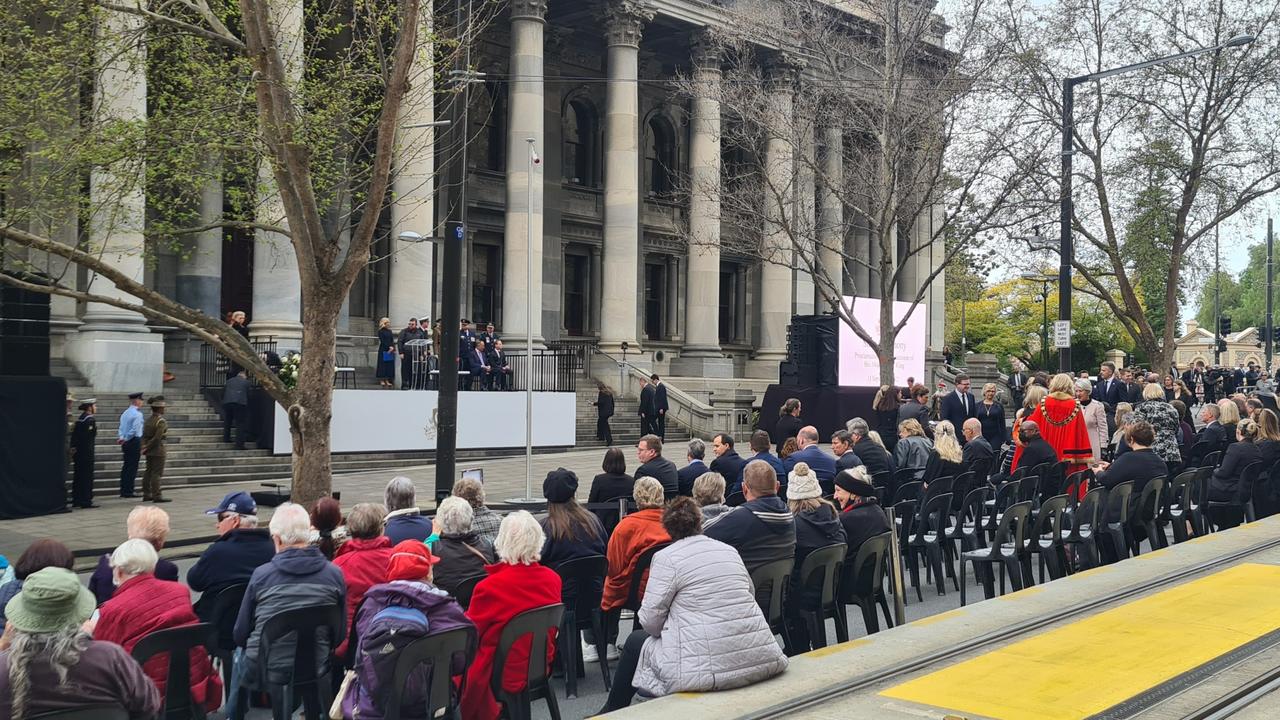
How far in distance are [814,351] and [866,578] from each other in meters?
23.5

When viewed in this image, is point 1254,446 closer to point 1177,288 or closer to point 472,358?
point 472,358

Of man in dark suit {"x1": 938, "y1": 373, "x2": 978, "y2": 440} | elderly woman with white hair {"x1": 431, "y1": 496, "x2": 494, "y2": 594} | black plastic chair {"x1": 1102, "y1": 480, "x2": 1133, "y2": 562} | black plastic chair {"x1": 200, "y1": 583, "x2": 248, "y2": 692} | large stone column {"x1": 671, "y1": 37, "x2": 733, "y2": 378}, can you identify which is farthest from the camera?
large stone column {"x1": 671, "y1": 37, "x2": 733, "y2": 378}

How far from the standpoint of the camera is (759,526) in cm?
715

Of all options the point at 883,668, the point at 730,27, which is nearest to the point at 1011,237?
the point at 730,27

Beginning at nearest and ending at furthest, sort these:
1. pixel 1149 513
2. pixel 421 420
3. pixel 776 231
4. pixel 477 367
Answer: pixel 1149 513, pixel 421 420, pixel 477 367, pixel 776 231

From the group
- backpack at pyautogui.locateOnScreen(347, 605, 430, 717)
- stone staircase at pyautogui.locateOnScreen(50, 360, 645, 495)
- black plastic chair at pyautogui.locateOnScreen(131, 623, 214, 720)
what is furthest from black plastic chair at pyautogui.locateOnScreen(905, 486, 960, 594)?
stone staircase at pyautogui.locateOnScreen(50, 360, 645, 495)

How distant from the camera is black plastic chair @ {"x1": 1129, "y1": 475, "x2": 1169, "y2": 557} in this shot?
11.3 meters

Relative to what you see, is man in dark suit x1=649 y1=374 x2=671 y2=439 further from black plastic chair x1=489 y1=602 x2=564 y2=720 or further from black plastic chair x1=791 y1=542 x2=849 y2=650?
black plastic chair x1=489 y1=602 x2=564 y2=720

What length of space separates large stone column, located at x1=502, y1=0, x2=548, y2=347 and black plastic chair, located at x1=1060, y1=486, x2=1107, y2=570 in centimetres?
2139

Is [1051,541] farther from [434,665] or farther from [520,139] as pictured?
[520,139]

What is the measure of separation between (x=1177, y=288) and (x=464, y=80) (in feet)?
98.4

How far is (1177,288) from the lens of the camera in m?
37.4

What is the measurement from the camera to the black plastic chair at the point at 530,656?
5969mm

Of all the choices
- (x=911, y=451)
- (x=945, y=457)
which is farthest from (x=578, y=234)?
(x=945, y=457)
